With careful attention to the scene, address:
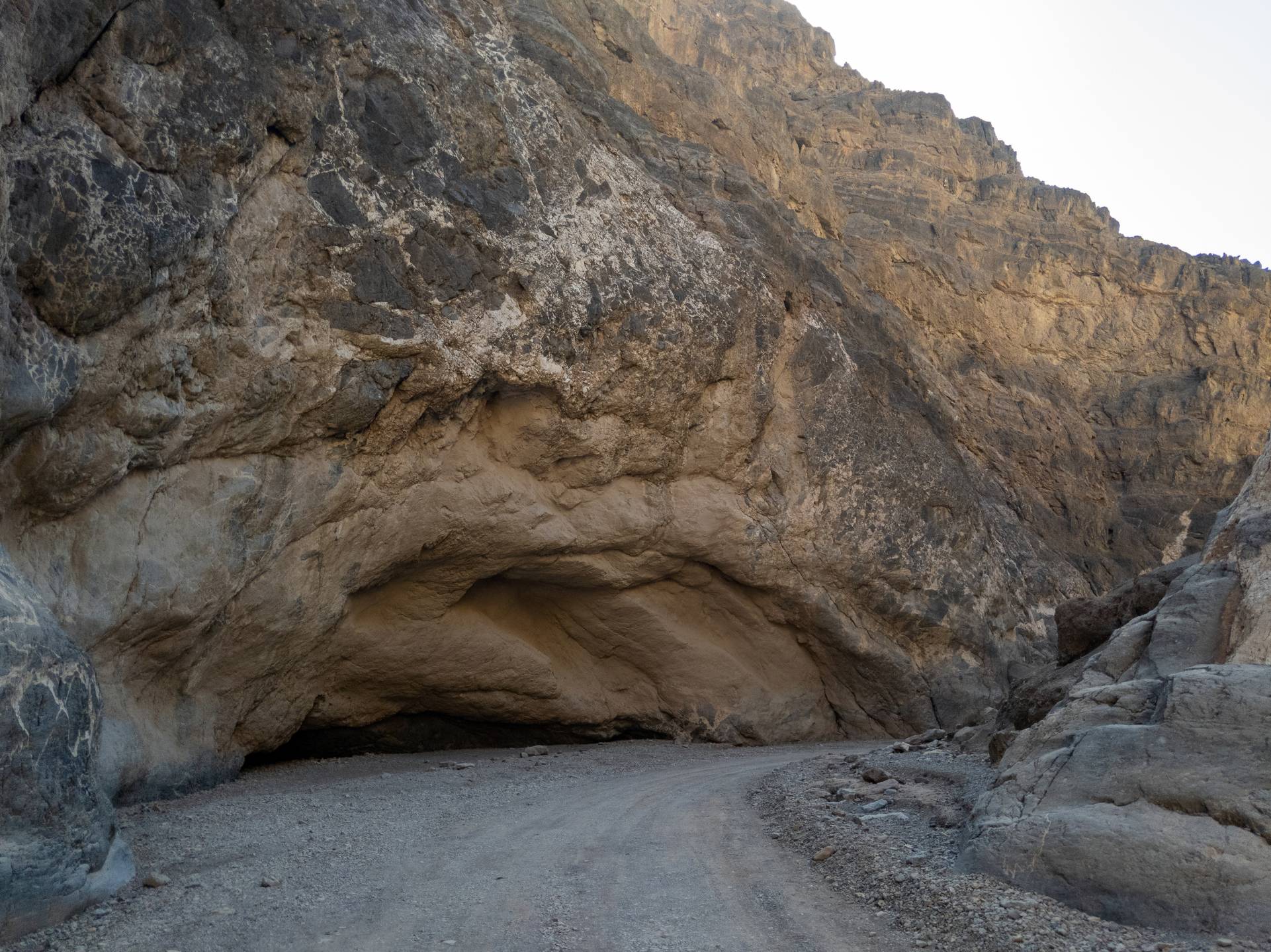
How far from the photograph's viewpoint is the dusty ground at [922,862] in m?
5.18

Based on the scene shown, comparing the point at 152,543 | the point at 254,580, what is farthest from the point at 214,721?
the point at 152,543

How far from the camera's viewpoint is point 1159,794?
19.5 ft

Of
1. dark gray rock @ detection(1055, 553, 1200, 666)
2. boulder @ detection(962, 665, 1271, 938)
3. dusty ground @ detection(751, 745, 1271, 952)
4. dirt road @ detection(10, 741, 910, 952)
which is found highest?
dark gray rock @ detection(1055, 553, 1200, 666)

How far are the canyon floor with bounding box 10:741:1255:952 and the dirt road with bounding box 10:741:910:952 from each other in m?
0.02

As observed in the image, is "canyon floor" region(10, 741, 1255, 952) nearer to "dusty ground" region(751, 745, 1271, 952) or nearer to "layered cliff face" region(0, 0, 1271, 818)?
"dusty ground" region(751, 745, 1271, 952)

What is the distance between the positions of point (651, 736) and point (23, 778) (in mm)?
11095

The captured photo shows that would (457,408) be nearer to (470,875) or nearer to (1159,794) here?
(470,875)

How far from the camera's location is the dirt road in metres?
5.42

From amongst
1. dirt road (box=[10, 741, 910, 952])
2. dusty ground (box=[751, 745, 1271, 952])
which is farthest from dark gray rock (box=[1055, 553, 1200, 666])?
dirt road (box=[10, 741, 910, 952])

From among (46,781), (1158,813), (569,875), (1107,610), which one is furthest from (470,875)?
(1107,610)

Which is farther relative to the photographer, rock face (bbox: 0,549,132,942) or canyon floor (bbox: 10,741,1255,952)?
rock face (bbox: 0,549,132,942)

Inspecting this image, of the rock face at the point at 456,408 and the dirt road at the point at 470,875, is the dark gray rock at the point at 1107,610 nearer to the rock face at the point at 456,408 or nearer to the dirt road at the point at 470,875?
the dirt road at the point at 470,875

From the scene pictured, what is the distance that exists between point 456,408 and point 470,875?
729cm

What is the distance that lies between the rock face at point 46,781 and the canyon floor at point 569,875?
Result: 209 mm
